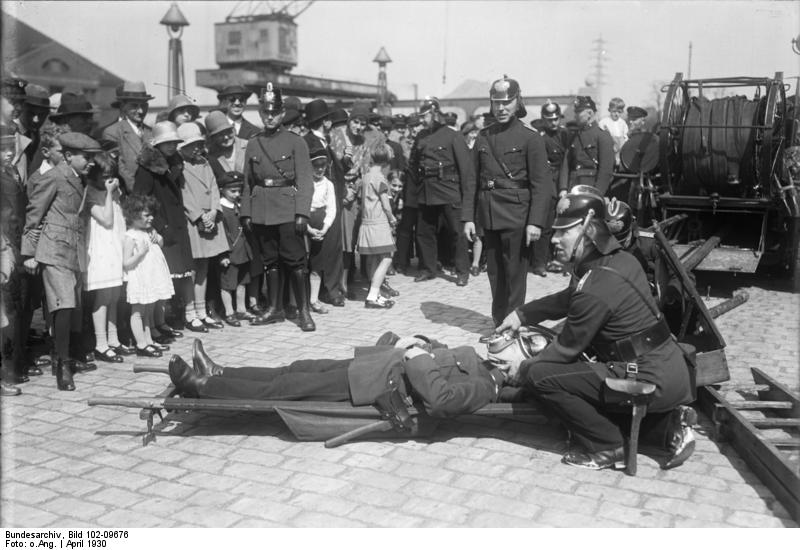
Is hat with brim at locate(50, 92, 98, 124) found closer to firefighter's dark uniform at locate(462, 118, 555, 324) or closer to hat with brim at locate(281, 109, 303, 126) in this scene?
hat with brim at locate(281, 109, 303, 126)

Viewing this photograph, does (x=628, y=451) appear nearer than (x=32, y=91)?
Yes

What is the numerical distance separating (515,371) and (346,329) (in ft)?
10.00

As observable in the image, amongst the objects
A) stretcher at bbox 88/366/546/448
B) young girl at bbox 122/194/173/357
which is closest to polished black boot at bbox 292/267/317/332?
young girl at bbox 122/194/173/357

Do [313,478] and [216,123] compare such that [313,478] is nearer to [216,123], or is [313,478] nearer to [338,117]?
[216,123]

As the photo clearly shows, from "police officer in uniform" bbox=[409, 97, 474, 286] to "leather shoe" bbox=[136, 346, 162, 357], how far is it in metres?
4.04

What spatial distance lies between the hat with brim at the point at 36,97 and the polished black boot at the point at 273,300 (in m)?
2.56

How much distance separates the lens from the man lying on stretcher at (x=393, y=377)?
4.37 m

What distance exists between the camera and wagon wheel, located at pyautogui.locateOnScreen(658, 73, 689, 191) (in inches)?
365

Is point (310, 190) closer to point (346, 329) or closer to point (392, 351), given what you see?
point (346, 329)

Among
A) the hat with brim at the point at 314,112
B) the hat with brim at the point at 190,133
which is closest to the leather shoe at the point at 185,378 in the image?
the hat with brim at the point at 190,133

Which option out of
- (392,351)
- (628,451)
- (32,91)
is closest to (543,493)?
(628,451)

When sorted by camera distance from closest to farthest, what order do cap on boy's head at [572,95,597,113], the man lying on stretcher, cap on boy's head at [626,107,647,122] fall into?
1. the man lying on stretcher
2. cap on boy's head at [572,95,597,113]
3. cap on boy's head at [626,107,647,122]

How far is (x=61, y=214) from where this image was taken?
568cm

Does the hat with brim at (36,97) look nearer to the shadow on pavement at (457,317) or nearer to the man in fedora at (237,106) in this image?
the man in fedora at (237,106)
